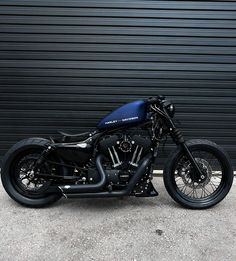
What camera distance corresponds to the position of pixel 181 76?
3645mm

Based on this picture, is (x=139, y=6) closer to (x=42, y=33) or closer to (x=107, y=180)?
(x=42, y=33)

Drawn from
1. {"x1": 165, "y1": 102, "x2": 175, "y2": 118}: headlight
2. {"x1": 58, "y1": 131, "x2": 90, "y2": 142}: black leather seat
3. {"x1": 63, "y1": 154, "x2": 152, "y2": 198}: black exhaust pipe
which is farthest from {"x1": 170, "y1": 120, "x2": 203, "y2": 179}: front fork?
{"x1": 58, "y1": 131, "x2": 90, "y2": 142}: black leather seat

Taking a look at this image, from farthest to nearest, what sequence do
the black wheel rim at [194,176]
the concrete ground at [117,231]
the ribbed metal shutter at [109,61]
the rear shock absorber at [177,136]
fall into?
the ribbed metal shutter at [109,61] < the black wheel rim at [194,176] < the rear shock absorber at [177,136] < the concrete ground at [117,231]

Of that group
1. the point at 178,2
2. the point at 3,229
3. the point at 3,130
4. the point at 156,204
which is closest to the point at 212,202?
the point at 156,204

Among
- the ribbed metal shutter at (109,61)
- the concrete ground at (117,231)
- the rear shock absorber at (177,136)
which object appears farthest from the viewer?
the ribbed metal shutter at (109,61)

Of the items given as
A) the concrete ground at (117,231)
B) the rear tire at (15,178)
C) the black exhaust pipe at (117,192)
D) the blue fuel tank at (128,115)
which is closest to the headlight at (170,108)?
the blue fuel tank at (128,115)

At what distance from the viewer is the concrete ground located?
2389 millimetres

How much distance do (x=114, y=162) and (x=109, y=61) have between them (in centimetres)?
138

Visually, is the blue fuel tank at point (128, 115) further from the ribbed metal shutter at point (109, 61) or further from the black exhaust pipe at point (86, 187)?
the ribbed metal shutter at point (109, 61)

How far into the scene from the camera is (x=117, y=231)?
2688mm

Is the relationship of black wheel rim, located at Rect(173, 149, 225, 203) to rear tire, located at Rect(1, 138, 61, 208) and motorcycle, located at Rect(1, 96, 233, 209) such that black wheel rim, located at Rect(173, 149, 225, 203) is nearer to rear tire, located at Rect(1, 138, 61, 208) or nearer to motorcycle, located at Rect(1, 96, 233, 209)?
motorcycle, located at Rect(1, 96, 233, 209)

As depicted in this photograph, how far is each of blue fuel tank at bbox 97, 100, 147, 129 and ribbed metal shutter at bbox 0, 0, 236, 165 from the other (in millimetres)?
808

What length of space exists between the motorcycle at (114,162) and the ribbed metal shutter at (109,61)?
0.75 metres

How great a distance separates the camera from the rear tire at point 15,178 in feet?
9.87
